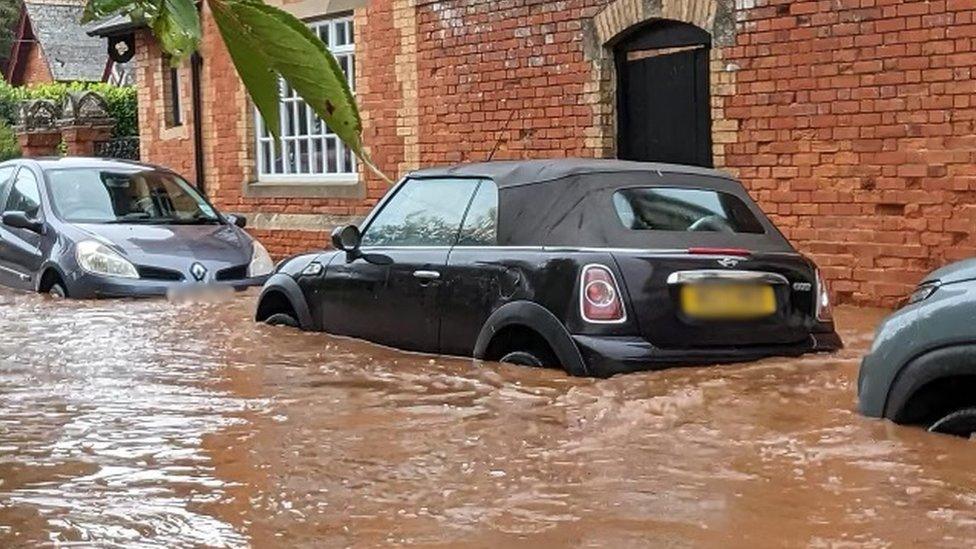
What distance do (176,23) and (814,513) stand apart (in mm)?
4026

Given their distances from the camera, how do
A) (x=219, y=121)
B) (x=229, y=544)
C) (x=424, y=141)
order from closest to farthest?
(x=229, y=544), (x=424, y=141), (x=219, y=121)

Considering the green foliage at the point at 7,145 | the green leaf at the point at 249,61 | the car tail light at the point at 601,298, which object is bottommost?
the car tail light at the point at 601,298

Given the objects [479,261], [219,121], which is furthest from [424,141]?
[479,261]

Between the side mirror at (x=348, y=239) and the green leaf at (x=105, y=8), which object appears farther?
the side mirror at (x=348, y=239)

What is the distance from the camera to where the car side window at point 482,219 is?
760 centimetres

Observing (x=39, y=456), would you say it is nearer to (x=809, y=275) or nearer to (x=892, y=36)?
(x=809, y=275)

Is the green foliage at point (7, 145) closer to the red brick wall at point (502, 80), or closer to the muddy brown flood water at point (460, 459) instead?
the red brick wall at point (502, 80)

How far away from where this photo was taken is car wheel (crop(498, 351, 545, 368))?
23.4ft

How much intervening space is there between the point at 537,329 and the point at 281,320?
9.99 ft

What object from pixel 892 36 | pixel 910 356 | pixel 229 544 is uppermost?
pixel 892 36

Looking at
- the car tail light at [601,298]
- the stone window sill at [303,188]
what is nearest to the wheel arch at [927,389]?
the car tail light at [601,298]

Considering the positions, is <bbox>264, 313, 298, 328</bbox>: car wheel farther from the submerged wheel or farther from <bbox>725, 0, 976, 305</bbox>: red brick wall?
<bbox>725, 0, 976, 305</bbox>: red brick wall

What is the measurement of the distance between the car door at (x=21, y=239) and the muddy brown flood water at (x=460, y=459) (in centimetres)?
409

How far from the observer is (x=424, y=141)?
46.5 ft
